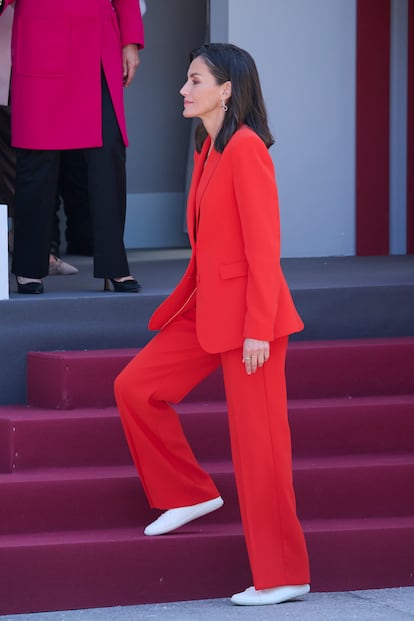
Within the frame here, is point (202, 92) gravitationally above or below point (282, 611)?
above

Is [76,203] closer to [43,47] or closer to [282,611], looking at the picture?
[43,47]

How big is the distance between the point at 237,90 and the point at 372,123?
10.3 feet

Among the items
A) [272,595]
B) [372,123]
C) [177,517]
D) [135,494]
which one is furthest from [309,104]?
[272,595]

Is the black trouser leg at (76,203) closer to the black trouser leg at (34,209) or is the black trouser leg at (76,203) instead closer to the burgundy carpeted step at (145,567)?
the black trouser leg at (34,209)

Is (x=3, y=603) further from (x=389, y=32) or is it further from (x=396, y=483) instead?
(x=389, y=32)

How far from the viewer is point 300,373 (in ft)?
16.6

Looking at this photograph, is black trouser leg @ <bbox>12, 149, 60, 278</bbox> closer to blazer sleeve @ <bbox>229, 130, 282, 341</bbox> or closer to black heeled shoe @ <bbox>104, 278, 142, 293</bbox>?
black heeled shoe @ <bbox>104, 278, 142, 293</bbox>

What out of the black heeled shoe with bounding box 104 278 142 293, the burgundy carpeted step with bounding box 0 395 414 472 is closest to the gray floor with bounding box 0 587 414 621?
the burgundy carpeted step with bounding box 0 395 414 472

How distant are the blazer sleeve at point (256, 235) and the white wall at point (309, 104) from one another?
3.00 meters

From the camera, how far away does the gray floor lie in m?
4.02

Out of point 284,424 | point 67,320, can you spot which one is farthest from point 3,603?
point 67,320

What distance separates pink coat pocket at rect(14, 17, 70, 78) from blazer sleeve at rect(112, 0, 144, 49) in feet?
0.78

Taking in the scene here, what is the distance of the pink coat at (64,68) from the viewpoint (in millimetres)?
5336

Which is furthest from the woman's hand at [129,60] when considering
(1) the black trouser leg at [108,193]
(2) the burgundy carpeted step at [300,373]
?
(2) the burgundy carpeted step at [300,373]
